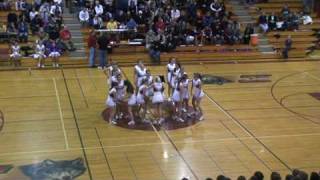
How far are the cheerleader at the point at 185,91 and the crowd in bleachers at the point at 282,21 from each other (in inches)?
498

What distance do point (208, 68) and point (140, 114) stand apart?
8398 mm

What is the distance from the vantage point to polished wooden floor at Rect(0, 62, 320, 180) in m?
14.1

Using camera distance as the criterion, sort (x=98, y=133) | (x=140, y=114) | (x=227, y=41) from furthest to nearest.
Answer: (x=227, y=41) → (x=140, y=114) → (x=98, y=133)

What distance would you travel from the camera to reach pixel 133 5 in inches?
1145

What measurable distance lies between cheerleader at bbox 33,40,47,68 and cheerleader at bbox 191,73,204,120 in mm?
9288

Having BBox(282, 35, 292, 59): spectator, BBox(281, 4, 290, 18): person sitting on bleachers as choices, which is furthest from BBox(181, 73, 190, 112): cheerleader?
BBox(281, 4, 290, 18): person sitting on bleachers

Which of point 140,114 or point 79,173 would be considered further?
point 140,114

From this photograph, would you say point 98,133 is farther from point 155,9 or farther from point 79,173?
point 155,9

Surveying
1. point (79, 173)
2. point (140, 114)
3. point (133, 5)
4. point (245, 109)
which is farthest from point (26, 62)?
point (79, 173)

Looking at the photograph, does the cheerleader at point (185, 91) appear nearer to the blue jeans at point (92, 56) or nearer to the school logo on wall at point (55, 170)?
the school logo on wall at point (55, 170)

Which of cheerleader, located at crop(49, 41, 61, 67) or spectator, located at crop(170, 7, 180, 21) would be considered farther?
spectator, located at crop(170, 7, 180, 21)

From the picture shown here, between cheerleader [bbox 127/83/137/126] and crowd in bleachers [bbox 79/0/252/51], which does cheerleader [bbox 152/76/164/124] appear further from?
crowd in bleachers [bbox 79/0/252/51]

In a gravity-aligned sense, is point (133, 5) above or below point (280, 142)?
above

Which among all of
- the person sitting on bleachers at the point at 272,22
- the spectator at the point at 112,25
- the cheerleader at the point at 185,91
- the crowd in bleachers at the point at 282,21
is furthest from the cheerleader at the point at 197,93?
the person sitting on bleachers at the point at 272,22
